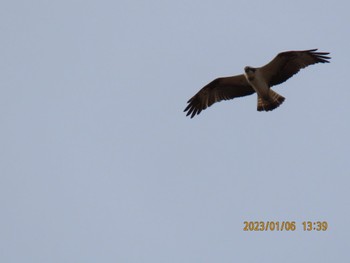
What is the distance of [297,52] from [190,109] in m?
3.11

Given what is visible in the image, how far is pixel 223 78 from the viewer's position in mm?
17172

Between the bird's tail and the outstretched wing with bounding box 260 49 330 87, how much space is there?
0.27 metres

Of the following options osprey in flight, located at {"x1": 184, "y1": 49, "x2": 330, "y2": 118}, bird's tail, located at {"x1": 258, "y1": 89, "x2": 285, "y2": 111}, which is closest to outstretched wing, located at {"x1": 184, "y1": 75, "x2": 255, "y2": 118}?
osprey in flight, located at {"x1": 184, "y1": 49, "x2": 330, "y2": 118}

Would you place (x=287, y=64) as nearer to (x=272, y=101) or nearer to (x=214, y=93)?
(x=272, y=101)

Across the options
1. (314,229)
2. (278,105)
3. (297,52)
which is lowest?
(314,229)

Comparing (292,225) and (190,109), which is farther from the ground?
(190,109)

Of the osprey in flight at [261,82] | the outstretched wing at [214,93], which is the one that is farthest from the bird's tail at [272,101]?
the outstretched wing at [214,93]

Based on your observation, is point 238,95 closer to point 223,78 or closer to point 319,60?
point 223,78

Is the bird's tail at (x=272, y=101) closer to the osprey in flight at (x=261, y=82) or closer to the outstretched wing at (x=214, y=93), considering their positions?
the osprey in flight at (x=261, y=82)

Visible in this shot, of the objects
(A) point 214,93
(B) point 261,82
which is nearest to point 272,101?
(B) point 261,82

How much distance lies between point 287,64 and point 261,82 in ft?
2.47

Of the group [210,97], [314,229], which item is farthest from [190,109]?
[314,229]

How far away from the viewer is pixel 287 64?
16.6 m

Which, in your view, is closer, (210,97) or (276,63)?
(276,63)
